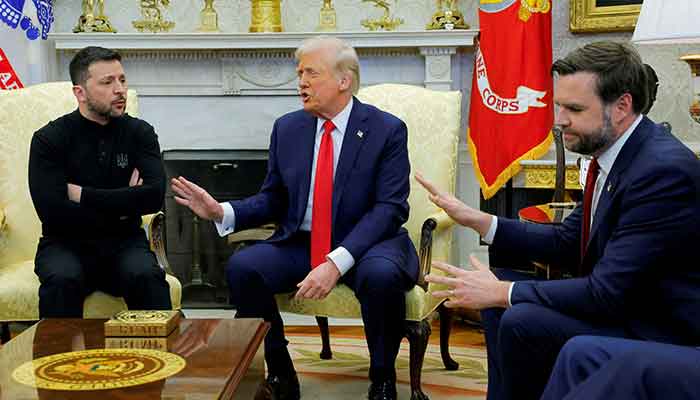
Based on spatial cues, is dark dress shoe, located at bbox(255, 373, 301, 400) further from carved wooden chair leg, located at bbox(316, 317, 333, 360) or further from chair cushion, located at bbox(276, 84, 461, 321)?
chair cushion, located at bbox(276, 84, 461, 321)

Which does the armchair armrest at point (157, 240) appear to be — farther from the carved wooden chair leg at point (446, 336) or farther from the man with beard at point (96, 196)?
the carved wooden chair leg at point (446, 336)

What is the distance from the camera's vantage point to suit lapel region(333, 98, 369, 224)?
10.7 ft

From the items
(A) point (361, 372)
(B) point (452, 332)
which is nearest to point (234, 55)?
(B) point (452, 332)

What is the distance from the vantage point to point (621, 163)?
2.24 metres

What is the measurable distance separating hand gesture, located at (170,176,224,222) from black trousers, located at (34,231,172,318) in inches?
9.6

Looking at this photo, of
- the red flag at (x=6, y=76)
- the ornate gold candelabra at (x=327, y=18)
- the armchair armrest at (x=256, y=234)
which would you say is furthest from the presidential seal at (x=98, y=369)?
the ornate gold candelabra at (x=327, y=18)

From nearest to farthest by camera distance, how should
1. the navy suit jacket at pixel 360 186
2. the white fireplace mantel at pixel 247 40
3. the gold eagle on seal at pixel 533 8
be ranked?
the navy suit jacket at pixel 360 186
the gold eagle on seal at pixel 533 8
the white fireplace mantel at pixel 247 40

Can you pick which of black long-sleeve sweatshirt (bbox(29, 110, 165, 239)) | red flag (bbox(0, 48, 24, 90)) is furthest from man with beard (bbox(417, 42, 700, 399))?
red flag (bbox(0, 48, 24, 90))

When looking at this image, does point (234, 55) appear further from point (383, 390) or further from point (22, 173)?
point (383, 390)

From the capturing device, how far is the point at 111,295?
10.3 ft

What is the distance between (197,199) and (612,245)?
1543mm

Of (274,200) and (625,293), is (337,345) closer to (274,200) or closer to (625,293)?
(274,200)

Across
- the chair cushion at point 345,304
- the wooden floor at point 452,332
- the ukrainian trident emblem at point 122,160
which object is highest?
the ukrainian trident emblem at point 122,160

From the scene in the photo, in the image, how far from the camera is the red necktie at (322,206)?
10.6 ft
